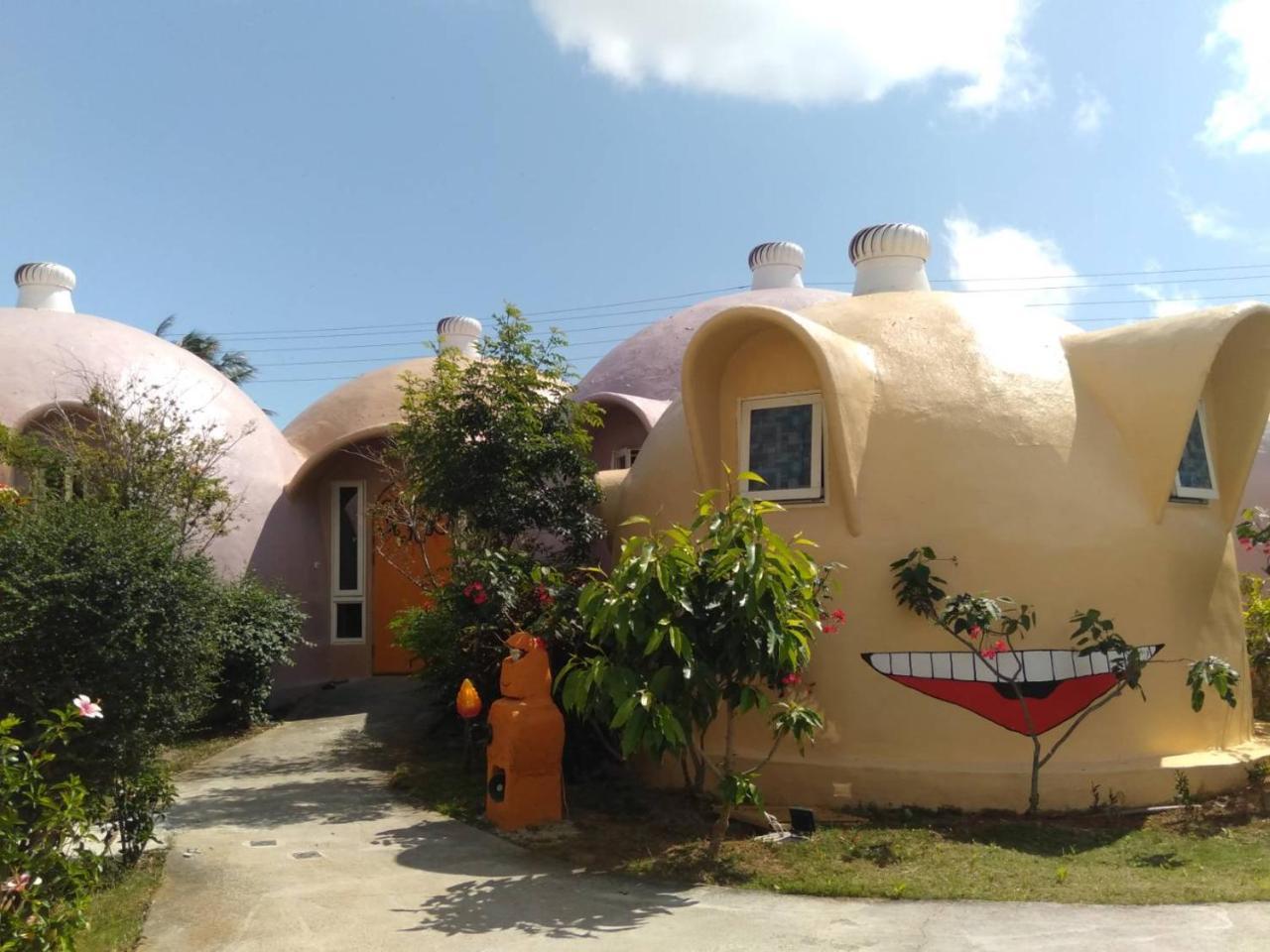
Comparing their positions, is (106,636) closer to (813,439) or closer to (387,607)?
(813,439)

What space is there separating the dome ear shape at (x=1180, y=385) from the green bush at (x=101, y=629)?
7.41m

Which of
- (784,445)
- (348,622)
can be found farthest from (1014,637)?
(348,622)

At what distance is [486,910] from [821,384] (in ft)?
15.9

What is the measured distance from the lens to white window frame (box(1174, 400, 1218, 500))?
29.2 ft

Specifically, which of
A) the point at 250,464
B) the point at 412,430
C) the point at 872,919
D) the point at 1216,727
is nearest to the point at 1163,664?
the point at 1216,727

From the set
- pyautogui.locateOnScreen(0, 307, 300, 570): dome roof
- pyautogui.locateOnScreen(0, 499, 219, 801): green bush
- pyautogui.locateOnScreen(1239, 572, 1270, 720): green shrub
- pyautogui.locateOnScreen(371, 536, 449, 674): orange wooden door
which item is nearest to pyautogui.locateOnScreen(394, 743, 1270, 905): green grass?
pyautogui.locateOnScreen(1239, 572, 1270, 720): green shrub

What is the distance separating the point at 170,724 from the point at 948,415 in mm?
6287

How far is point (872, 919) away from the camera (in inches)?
230

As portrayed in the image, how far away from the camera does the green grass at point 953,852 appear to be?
20.8 ft

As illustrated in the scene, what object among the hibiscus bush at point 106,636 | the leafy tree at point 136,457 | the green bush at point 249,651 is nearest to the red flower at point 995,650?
the hibiscus bush at point 106,636

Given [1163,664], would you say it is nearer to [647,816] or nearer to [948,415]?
[948,415]

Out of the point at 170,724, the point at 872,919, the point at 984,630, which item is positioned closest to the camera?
the point at 872,919

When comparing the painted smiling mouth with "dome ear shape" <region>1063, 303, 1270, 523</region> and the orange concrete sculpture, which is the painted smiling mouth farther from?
the orange concrete sculpture

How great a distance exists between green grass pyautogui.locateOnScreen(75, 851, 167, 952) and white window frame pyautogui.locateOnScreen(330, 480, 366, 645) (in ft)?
26.7
